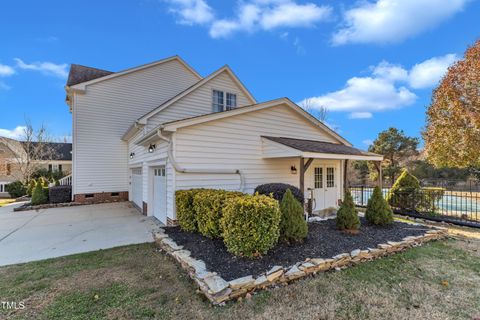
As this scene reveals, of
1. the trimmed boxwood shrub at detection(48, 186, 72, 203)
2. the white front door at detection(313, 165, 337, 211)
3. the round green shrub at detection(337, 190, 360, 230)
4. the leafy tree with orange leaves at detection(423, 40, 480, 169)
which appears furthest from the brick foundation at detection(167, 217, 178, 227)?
the leafy tree with orange leaves at detection(423, 40, 480, 169)

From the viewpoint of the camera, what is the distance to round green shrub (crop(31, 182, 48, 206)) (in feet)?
40.4

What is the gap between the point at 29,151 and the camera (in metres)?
22.0

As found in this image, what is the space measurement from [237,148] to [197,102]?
15.7 ft

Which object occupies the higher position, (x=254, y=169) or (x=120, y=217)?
(x=254, y=169)

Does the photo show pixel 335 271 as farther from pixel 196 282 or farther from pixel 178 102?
pixel 178 102

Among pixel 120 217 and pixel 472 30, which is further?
pixel 472 30

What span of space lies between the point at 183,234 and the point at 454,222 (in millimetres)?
9115

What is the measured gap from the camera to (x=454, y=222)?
8.05 meters

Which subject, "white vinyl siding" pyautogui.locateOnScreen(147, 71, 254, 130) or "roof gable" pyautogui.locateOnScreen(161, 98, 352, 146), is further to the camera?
"white vinyl siding" pyautogui.locateOnScreen(147, 71, 254, 130)

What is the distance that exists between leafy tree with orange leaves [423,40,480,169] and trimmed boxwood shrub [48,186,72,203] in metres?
22.5

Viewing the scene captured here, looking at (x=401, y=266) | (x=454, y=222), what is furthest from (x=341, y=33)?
(x=401, y=266)

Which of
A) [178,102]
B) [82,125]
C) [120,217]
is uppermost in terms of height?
[178,102]

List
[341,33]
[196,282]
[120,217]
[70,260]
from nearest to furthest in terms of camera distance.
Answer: [196,282] → [70,260] → [120,217] → [341,33]

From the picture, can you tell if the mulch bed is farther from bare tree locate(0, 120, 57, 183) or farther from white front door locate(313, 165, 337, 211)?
bare tree locate(0, 120, 57, 183)
